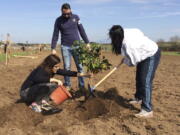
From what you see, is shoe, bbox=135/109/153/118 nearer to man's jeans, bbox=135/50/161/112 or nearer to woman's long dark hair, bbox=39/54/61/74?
man's jeans, bbox=135/50/161/112

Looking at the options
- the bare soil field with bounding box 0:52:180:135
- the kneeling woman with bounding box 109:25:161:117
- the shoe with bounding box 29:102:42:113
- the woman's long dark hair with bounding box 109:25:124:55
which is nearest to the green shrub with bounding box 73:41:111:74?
the bare soil field with bounding box 0:52:180:135

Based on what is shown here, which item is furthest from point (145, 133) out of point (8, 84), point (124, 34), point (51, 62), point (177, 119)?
point (8, 84)

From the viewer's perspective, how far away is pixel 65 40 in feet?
23.3

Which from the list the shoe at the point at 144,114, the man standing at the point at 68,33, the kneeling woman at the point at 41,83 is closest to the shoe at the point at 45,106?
the kneeling woman at the point at 41,83

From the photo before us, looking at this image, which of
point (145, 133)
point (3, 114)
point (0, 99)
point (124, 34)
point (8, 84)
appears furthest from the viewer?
point (8, 84)

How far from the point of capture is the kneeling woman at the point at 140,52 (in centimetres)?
488

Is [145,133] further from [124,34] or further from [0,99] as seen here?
[0,99]

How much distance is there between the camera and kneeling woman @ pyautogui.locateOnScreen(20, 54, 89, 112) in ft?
18.3

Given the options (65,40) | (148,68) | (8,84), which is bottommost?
(8,84)

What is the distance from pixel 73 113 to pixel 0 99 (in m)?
2.14

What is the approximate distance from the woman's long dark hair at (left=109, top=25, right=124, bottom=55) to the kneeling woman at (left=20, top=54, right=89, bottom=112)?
1.18m

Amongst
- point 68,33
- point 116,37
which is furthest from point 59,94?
point 68,33

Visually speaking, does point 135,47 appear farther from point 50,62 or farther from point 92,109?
point 50,62

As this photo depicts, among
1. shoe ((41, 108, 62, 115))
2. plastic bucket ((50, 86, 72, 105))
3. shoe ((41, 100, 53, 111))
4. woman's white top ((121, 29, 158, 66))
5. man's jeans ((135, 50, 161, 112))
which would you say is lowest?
shoe ((41, 108, 62, 115))
